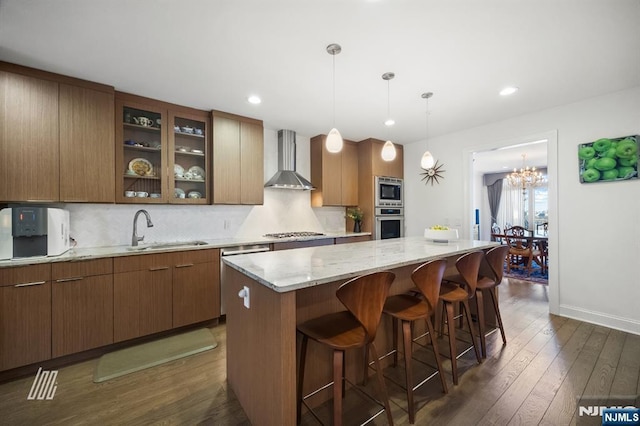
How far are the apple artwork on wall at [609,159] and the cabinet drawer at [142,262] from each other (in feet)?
15.7

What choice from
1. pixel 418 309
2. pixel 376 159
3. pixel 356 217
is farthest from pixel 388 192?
pixel 418 309

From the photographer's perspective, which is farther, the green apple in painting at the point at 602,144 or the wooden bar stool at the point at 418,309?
the green apple in painting at the point at 602,144

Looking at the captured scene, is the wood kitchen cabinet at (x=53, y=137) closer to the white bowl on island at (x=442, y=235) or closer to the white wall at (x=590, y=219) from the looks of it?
the white bowl on island at (x=442, y=235)

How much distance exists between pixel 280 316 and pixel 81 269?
7.10 feet

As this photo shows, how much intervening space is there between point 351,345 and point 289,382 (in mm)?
350

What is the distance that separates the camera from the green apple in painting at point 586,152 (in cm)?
296

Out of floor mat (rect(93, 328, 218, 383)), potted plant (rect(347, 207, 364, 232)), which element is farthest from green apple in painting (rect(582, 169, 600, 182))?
floor mat (rect(93, 328, 218, 383))

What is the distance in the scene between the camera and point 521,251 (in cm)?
511

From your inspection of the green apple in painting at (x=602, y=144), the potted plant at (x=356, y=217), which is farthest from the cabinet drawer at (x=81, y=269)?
the green apple in painting at (x=602, y=144)

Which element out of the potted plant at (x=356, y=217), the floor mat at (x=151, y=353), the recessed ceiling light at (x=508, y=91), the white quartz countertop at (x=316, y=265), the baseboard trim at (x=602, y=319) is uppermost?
the recessed ceiling light at (x=508, y=91)

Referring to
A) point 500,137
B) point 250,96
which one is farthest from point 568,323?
point 250,96

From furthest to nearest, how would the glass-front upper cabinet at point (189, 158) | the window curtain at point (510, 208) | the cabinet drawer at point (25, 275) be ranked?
the window curtain at point (510, 208) → the glass-front upper cabinet at point (189, 158) → the cabinet drawer at point (25, 275)

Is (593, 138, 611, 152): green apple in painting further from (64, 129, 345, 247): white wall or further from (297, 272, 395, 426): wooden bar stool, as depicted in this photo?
(64, 129, 345, 247): white wall

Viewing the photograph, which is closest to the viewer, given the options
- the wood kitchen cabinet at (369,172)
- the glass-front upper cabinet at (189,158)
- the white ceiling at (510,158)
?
the glass-front upper cabinet at (189,158)
